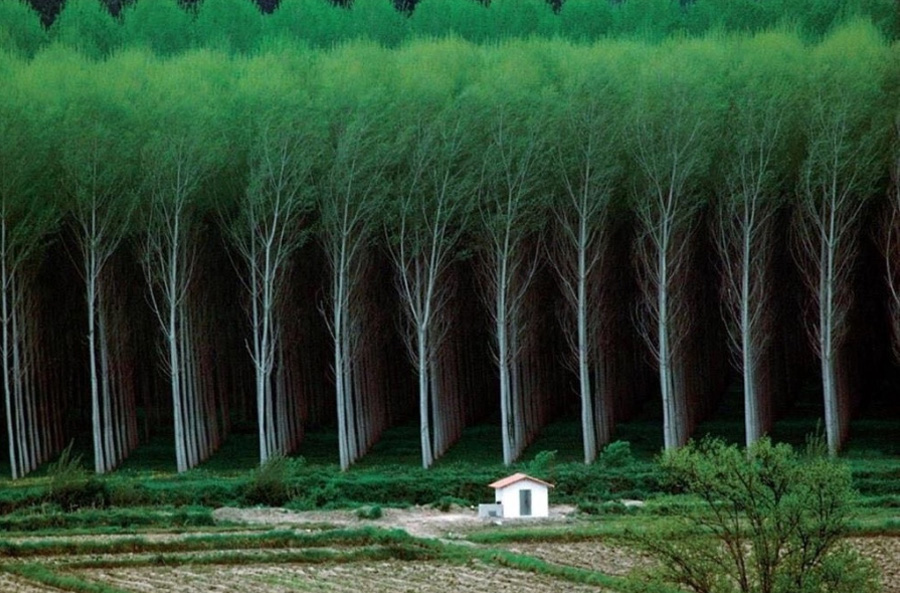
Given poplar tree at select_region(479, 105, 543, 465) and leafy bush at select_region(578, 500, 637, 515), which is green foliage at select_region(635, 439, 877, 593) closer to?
leafy bush at select_region(578, 500, 637, 515)

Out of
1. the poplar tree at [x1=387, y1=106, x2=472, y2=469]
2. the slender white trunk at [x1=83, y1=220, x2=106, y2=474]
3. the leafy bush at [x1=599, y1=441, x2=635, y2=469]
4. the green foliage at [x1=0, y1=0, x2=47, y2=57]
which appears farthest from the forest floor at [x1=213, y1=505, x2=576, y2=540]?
the green foliage at [x1=0, y1=0, x2=47, y2=57]

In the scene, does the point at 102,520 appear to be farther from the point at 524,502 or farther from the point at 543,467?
the point at 543,467

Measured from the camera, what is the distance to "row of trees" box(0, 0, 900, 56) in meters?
71.6

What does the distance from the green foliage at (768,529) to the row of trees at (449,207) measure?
20.9m

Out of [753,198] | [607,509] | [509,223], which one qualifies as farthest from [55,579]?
[753,198]

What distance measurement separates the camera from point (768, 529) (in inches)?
1216

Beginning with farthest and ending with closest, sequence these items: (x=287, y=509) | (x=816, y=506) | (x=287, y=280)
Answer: (x=287, y=280) → (x=287, y=509) → (x=816, y=506)

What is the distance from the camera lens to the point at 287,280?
5662cm

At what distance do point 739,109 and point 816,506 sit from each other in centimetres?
2469

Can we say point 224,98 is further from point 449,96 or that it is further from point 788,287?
point 788,287

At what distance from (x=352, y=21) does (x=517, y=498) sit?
3304 cm

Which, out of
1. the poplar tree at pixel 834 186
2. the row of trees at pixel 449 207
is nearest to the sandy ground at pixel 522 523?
the row of trees at pixel 449 207

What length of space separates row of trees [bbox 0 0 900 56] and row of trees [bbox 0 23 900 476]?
46.6 feet

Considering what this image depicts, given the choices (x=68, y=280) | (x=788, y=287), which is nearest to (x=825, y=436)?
(x=788, y=287)
